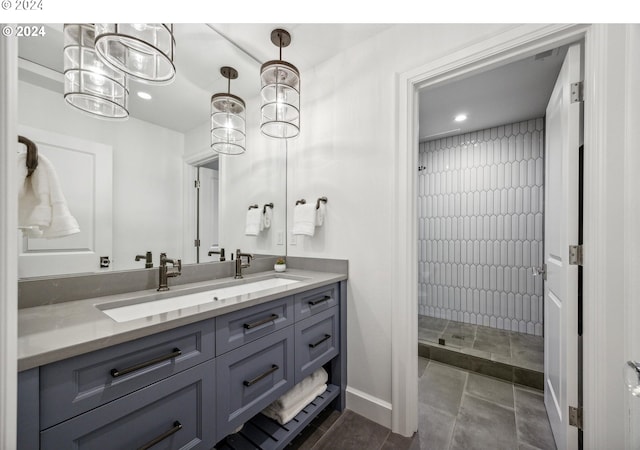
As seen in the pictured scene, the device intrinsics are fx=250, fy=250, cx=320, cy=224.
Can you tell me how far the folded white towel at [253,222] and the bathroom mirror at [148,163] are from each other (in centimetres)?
4

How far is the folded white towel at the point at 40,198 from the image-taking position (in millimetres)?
771

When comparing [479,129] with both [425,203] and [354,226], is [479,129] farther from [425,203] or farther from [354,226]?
[354,226]

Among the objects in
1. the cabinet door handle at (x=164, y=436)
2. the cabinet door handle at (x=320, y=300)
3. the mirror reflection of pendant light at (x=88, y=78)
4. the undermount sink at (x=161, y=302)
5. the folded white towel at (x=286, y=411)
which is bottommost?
the folded white towel at (x=286, y=411)

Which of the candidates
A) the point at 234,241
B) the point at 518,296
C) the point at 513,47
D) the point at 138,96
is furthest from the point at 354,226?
the point at 518,296

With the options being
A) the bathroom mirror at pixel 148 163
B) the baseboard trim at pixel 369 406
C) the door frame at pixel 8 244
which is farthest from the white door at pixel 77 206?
the baseboard trim at pixel 369 406

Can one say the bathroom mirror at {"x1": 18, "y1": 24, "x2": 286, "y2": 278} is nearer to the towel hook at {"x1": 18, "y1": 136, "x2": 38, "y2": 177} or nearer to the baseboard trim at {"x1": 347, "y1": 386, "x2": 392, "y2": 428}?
the towel hook at {"x1": 18, "y1": 136, "x2": 38, "y2": 177}

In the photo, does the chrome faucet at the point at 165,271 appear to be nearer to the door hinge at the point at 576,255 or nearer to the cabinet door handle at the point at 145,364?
the cabinet door handle at the point at 145,364

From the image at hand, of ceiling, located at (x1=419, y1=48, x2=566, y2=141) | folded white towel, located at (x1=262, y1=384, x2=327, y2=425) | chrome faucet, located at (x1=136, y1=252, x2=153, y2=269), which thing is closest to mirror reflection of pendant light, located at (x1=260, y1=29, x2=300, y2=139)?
ceiling, located at (x1=419, y1=48, x2=566, y2=141)

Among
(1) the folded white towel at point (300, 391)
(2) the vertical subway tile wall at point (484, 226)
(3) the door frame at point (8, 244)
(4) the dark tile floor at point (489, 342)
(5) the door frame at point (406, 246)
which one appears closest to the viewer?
(3) the door frame at point (8, 244)

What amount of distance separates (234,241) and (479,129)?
9.83 ft

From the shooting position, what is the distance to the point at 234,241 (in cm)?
175

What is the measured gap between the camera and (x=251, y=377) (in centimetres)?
108

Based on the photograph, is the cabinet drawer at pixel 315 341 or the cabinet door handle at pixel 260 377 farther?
the cabinet drawer at pixel 315 341

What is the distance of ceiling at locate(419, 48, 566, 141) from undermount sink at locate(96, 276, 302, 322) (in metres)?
1.75
